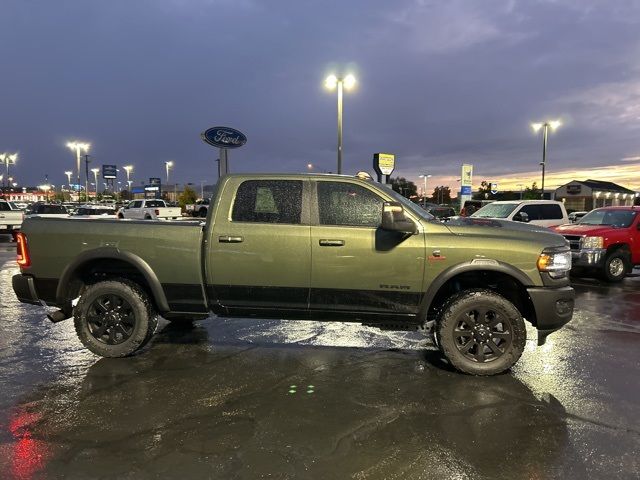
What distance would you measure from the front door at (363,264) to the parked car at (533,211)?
9.61 m

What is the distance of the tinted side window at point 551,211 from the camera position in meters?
14.4

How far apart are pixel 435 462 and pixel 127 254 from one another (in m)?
3.68

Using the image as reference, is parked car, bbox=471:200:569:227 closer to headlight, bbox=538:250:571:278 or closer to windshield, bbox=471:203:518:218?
windshield, bbox=471:203:518:218

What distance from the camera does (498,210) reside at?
14039 millimetres

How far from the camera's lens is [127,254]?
5137 millimetres

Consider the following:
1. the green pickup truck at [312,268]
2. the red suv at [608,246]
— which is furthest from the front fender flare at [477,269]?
the red suv at [608,246]

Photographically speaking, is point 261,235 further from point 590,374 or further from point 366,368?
point 590,374

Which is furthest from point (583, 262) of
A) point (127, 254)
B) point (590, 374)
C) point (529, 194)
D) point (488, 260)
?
point (529, 194)

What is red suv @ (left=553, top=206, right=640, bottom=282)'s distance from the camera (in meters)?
11.0

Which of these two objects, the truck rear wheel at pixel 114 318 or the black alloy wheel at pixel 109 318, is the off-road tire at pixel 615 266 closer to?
the truck rear wheel at pixel 114 318

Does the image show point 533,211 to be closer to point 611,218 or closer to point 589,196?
point 611,218

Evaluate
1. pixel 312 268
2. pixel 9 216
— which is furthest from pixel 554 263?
pixel 9 216

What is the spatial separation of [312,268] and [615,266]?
9458 millimetres

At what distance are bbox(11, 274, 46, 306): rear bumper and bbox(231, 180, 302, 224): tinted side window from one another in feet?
7.85
